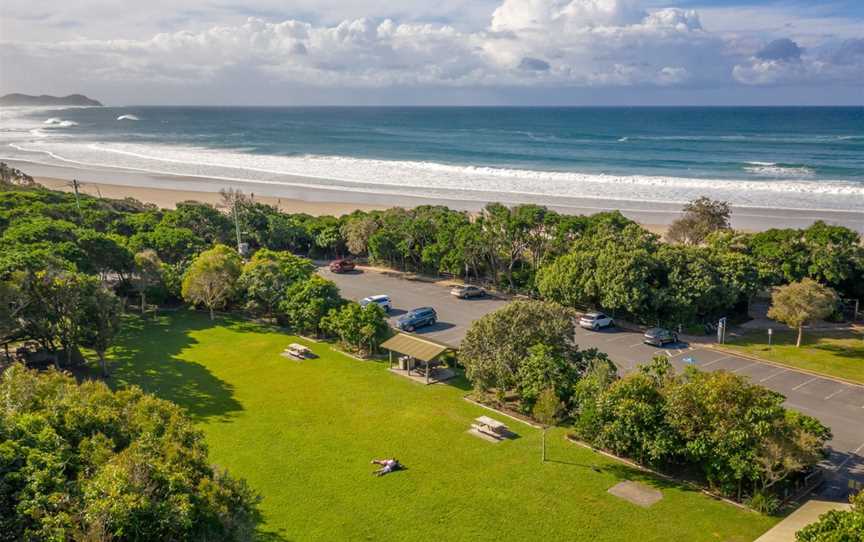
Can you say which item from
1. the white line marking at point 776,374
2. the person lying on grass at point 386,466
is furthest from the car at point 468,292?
the person lying on grass at point 386,466

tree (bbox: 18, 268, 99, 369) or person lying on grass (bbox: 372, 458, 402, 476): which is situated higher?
tree (bbox: 18, 268, 99, 369)

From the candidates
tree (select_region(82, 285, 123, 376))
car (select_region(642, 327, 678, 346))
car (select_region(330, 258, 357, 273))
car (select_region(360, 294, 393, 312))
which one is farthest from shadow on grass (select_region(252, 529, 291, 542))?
car (select_region(330, 258, 357, 273))

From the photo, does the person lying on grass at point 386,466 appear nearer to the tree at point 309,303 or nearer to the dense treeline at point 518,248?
the tree at point 309,303

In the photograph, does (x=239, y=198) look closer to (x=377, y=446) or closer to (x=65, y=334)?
(x=65, y=334)

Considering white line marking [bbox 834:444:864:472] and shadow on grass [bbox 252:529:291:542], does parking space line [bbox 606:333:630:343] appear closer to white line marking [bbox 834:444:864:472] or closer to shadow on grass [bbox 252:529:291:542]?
white line marking [bbox 834:444:864:472]

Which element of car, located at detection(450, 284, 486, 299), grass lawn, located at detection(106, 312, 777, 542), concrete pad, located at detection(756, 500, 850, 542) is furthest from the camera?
car, located at detection(450, 284, 486, 299)
